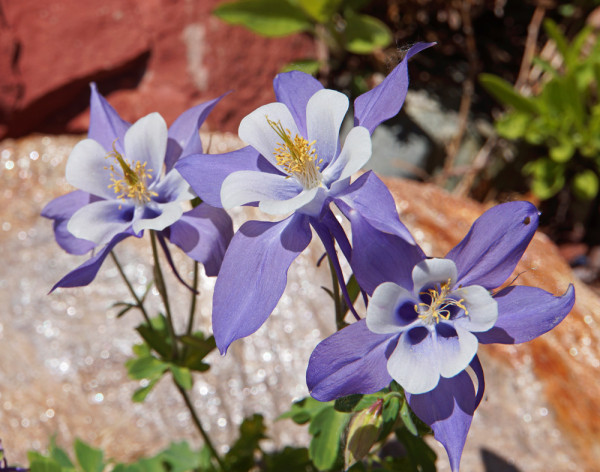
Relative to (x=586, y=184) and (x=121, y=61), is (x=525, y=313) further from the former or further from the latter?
(x=121, y=61)

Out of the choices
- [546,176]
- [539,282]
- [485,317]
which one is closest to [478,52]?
[546,176]

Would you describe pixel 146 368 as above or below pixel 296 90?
below

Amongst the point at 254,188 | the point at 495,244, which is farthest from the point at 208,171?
the point at 495,244

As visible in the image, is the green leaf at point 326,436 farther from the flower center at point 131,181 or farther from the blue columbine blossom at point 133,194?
the flower center at point 131,181

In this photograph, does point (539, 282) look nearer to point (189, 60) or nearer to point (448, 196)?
point (448, 196)

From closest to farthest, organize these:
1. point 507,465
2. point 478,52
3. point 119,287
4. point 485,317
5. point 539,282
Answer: point 485,317
point 507,465
point 539,282
point 119,287
point 478,52

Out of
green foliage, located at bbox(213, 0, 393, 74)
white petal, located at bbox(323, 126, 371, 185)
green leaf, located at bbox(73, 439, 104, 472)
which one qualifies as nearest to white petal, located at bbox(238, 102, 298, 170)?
white petal, located at bbox(323, 126, 371, 185)

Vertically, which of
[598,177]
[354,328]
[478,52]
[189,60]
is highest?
[354,328]
